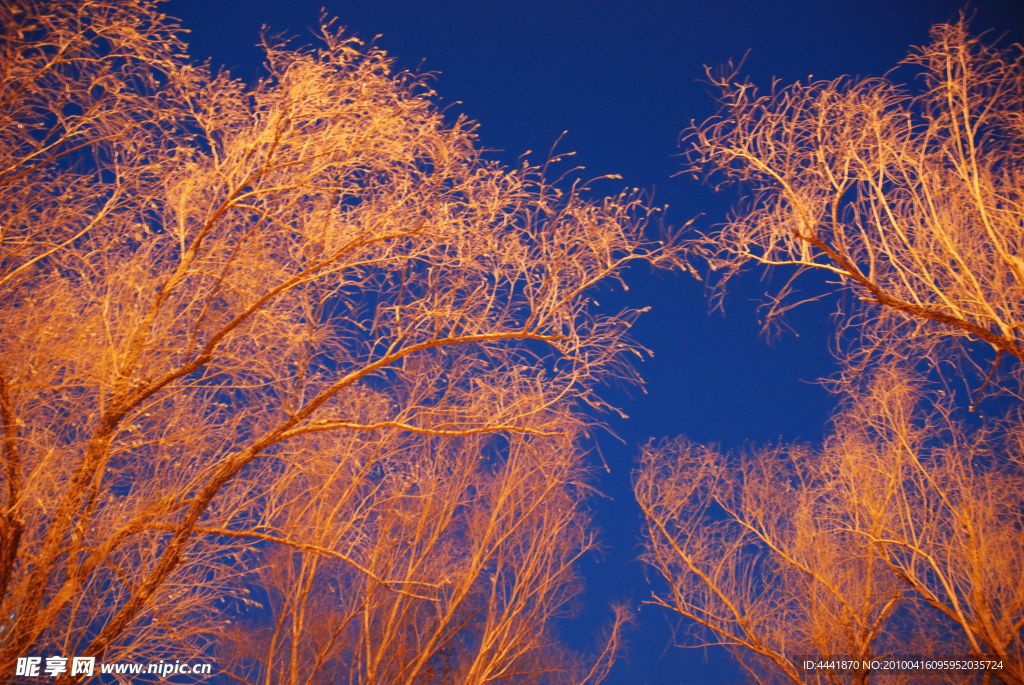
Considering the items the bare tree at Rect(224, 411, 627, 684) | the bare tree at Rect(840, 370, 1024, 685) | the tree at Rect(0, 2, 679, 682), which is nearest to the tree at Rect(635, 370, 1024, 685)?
the bare tree at Rect(840, 370, 1024, 685)

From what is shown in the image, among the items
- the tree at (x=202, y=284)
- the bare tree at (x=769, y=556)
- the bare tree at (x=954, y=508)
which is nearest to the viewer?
the tree at (x=202, y=284)

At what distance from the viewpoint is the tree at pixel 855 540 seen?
8.36m

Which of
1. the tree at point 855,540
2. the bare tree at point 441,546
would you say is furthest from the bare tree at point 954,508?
the bare tree at point 441,546

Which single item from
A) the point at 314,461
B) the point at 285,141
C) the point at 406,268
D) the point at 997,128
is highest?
the point at 997,128

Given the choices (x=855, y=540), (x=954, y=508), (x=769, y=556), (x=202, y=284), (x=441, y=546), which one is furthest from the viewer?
(x=769, y=556)

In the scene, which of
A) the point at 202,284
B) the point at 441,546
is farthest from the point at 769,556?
the point at 202,284

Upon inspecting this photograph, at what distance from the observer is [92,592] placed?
13.7 ft

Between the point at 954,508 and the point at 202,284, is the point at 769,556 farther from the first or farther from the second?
the point at 202,284

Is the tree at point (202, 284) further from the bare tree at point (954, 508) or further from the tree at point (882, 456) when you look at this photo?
the bare tree at point (954, 508)

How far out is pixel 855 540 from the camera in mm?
10156

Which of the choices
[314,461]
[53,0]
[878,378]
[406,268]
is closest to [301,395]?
[314,461]

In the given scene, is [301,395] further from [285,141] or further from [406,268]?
[285,141]

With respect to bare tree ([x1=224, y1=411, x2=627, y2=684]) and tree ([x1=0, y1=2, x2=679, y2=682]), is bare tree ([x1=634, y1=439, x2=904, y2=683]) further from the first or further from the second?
tree ([x1=0, y1=2, x2=679, y2=682])

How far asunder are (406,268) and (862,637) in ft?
31.9
